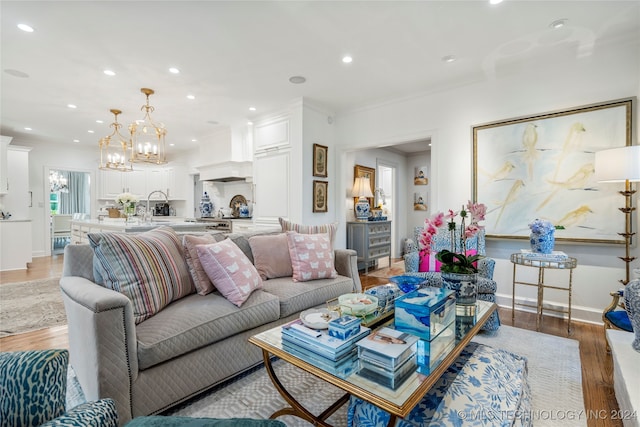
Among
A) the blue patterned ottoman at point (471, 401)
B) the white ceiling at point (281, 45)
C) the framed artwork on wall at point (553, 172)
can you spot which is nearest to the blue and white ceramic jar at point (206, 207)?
the white ceiling at point (281, 45)

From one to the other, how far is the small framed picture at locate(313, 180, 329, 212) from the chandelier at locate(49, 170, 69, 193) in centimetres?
789

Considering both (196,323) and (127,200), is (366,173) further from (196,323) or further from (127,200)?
(196,323)

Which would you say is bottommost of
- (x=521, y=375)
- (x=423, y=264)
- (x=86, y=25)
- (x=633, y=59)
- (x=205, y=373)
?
(x=205, y=373)

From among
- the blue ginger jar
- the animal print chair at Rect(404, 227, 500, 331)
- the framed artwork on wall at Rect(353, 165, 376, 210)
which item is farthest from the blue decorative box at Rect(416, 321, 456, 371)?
the blue ginger jar

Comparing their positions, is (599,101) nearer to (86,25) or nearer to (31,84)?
(86,25)

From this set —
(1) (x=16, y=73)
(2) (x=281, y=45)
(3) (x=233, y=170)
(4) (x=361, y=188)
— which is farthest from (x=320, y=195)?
(1) (x=16, y=73)

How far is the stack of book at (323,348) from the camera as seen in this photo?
1.16m

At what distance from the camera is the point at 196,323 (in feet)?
5.21

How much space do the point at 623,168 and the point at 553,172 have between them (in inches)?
30.0

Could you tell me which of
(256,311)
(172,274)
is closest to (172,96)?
(172,274)

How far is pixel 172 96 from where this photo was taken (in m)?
4.09

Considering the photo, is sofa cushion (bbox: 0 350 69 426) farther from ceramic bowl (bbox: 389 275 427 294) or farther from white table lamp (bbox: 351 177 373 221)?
white table lamp (bbox: 351 177 373 221)

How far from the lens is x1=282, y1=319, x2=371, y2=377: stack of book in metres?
1.16

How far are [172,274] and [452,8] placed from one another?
2835mm
